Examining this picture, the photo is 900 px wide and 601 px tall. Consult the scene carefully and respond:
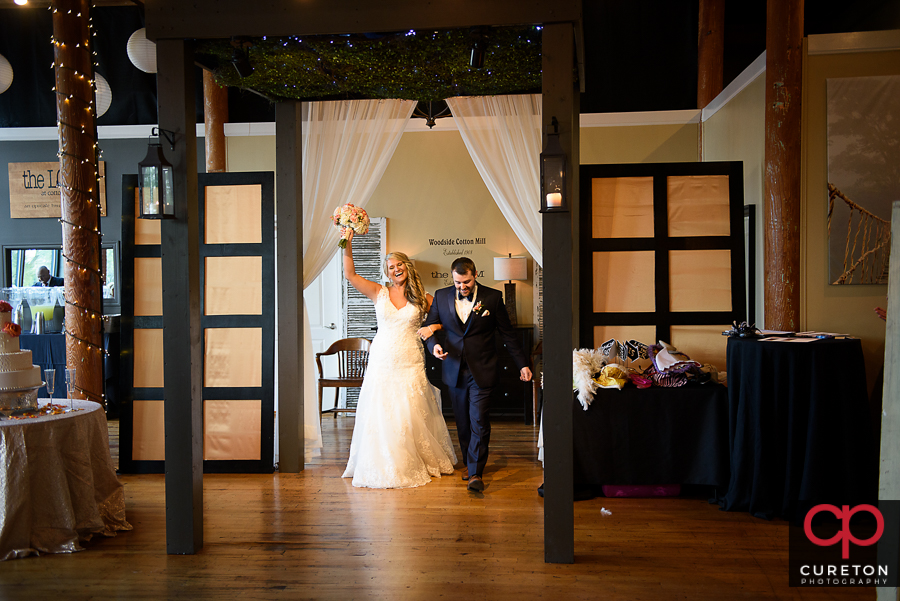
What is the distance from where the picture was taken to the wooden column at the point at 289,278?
17.4ft

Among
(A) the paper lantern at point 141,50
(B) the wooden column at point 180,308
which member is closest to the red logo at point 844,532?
(B) the wooden column at point 180,308

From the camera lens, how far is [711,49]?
7195 mm

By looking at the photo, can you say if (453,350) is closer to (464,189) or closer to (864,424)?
(864,424)

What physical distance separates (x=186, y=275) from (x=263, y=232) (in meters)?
1.77

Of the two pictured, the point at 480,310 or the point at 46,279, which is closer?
the point at 480,310

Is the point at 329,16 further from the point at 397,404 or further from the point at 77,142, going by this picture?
the point at 77,142

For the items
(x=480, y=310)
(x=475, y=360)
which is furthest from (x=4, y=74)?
(x=475, y=360)

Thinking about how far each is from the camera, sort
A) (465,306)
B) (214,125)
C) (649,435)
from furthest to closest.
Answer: (214,125) → (465,306) → (649,435)

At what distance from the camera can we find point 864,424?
153 inches

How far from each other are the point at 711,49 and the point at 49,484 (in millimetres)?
7564

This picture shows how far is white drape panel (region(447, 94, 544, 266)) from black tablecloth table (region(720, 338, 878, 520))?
6.47ft

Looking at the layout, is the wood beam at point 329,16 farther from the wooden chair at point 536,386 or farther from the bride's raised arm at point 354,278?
the wooden chair at point 536,386

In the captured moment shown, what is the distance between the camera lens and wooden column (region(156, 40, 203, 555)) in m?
3.57

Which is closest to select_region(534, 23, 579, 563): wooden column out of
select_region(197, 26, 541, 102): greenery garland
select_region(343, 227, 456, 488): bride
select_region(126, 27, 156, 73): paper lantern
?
select_region(197, 26, 541, 102): greenery garland
